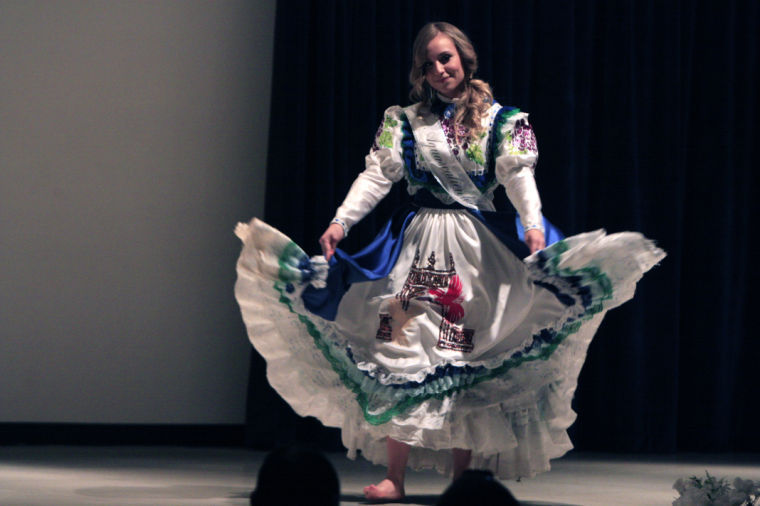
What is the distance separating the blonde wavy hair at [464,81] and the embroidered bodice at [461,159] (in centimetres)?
2

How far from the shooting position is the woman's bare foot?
3.07 m

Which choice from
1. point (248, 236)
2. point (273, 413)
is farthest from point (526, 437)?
→ point (273, 413)

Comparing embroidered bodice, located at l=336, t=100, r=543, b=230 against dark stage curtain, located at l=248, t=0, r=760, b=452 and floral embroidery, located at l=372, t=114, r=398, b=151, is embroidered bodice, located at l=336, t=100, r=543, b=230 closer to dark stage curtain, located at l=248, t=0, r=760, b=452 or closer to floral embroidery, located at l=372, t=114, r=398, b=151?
floral embroidery, located at l=372, t=114, r=398, b=151

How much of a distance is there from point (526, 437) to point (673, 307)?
2.02 metres

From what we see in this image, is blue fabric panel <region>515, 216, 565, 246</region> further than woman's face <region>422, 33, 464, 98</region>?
No

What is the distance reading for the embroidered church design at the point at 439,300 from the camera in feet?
10.0

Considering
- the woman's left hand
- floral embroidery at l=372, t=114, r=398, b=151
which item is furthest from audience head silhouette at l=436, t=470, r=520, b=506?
floral embroidery at l=372, t=114, r=398, b=151

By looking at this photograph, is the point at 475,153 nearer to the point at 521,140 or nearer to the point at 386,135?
the point at 521,140

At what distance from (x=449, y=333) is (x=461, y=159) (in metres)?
0.50

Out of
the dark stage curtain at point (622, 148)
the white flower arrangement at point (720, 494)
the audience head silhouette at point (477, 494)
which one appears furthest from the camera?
the dark stage curtain at point (622, 148)

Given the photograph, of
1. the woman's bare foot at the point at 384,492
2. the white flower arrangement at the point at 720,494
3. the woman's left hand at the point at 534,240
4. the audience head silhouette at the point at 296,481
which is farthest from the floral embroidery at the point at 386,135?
the audience head silhouette at the point at 296,481

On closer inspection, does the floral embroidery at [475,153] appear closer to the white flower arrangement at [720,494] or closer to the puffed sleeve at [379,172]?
the puffed sleeve at [379,172]

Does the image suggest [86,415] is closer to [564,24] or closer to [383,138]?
[383,138]

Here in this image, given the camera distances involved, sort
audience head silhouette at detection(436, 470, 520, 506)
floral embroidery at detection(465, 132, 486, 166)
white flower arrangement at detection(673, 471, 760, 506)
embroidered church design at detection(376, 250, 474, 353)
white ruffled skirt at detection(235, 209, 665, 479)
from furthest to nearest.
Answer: floral embroidery at detection(465, 132, 486, 166) < embroidered church design at detection(376, 250, 474, 353) < white ruffled skirt at detection(235, 209, 665, 479) < white flower arrangement at detection(673, 471, 760, 506) < audience head silhouette at detection(436, 470, 520, 506)
